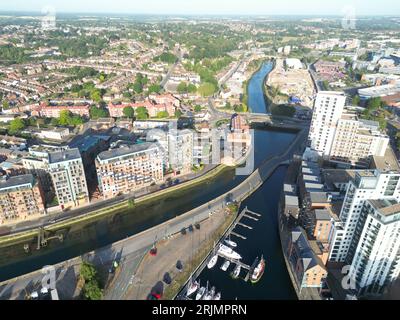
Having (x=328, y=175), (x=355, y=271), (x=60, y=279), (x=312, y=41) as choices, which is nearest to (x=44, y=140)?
(x=60, y=279)

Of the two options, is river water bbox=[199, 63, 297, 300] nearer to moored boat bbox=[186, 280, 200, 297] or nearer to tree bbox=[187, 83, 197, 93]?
moored boat bbox=[186, 280, 200, 297]

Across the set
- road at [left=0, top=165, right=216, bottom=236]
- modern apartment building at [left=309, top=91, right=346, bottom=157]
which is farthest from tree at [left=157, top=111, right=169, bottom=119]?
modern apartment building at [left=309, top=91, right=346, bottom=157]

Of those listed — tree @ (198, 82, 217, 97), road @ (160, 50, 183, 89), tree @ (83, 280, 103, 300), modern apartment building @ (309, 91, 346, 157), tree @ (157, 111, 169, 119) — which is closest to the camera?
tree @ (83, 280, 103, 300)

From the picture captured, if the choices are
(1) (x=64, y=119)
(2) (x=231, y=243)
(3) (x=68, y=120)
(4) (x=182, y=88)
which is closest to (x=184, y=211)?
(2) (x=231, y=243)

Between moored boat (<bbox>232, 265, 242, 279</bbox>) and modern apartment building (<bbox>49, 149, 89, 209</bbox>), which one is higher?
modern apartment building (<bbox>49, 149, 89, 209</bbox>)

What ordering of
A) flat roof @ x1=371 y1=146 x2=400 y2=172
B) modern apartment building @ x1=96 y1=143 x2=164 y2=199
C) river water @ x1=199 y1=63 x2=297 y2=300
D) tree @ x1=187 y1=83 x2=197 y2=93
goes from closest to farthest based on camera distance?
river water @ x1=199 y1=63 x2=297 y2=300 < modern apartment building @ x1=96 y1=143 x2=164 y2=199 < flat roof @ x1=371 y1=146 x2=400 y2=172 < tree @ x1=187 y1=83 x2=197 y2=93

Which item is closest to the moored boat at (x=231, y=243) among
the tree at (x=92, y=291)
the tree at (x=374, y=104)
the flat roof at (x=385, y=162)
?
the tree at (x=92, y=291)
